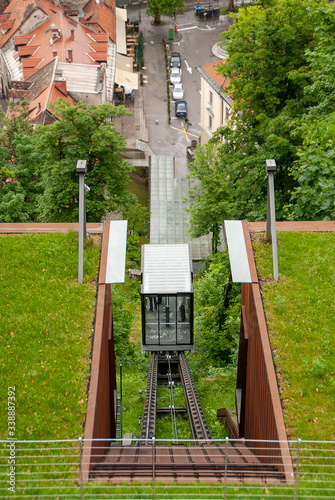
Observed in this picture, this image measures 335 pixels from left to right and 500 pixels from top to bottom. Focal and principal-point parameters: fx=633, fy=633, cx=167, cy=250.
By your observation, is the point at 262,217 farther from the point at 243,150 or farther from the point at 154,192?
the point at 154,192

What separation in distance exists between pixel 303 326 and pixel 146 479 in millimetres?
5543

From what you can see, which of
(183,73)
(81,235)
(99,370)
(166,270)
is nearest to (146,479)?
(99,370)

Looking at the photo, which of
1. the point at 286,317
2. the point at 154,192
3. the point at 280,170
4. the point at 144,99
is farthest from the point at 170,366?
the point at 144,99

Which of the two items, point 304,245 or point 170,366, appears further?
point 170,366

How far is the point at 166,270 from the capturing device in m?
25.4

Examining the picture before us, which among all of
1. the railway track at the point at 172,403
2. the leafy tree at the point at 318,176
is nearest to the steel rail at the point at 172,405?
the railway track at the point at 172,403

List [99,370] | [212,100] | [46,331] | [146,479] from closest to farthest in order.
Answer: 1. [146,479]
2. [99,370]
3. [46,331]
4. [212,100]

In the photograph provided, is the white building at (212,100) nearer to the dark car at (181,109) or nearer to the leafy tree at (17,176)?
the dark car at (181,109)

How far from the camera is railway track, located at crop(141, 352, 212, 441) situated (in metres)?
19.8

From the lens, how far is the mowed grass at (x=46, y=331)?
43.2 feet

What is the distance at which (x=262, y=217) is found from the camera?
2561cm

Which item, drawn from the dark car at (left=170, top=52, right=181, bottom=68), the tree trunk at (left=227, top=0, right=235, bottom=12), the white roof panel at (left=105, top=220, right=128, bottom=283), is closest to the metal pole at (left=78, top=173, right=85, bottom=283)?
the white roof panel at (left=105, top=220, right=128, bottom=283)

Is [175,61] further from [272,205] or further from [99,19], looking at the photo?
[272,205]

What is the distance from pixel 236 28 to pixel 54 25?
34895 millimetres
